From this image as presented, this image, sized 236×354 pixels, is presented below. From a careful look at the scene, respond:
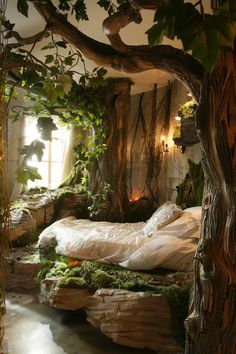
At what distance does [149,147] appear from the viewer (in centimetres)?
619

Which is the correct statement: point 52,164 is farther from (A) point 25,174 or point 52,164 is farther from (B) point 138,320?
(A) point 25,174

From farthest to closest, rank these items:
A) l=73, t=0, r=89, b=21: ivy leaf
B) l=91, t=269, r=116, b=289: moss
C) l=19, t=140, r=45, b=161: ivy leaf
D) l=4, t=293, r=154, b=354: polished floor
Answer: l=91, t=269, r=116, b=289: moss → l=4, t=293, r=154, b=354: polished floor → l=73, t=0, r=89, b=21: ivy leaf → l=19, t=140, r=45, b=161: ivy leaf

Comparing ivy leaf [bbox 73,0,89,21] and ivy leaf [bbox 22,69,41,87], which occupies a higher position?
ivy leaf [bbox 73,0,89,21]

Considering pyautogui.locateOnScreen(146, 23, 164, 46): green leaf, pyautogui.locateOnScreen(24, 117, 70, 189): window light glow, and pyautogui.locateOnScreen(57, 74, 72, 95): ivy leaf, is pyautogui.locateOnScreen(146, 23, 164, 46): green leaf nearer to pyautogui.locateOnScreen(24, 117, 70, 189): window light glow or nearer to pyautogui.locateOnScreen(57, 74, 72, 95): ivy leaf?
pyautogui.locateOnScreen(57, 74, 72, 95): ivy leaf

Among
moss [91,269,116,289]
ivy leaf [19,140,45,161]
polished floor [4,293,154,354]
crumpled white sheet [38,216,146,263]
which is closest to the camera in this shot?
ivy leaf [19,140,45,161]

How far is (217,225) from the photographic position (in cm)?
169

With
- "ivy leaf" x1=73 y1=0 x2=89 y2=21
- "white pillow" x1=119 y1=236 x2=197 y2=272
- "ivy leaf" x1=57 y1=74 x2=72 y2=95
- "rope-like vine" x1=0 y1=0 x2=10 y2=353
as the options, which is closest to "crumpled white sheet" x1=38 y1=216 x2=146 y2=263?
"white pillow" x1=119 y1=236 x2=197 y2=272

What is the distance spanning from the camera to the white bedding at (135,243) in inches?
129

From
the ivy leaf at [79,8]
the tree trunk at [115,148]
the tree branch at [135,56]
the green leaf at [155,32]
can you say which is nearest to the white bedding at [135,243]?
the tree trunk at [115,148]

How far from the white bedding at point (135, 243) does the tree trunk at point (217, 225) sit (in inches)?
55.7

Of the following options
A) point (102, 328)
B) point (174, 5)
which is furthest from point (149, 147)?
point (174, 5)

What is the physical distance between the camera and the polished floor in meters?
2.92

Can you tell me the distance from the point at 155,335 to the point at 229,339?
1.29 metres

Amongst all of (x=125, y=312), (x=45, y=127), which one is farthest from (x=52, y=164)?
(x=45, y=127)
